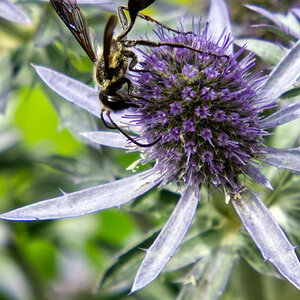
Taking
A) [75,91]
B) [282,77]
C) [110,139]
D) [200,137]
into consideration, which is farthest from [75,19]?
[282,77]

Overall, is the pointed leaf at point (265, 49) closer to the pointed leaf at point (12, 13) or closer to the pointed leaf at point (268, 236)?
the pointed leaf at point (268, 236)

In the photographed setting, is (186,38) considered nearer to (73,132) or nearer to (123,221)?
(73,132)

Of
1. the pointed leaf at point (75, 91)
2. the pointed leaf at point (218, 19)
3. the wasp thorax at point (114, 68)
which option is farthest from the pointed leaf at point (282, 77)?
the pointed leaf at point (75, 91)

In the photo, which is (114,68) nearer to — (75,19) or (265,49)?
(75,19)

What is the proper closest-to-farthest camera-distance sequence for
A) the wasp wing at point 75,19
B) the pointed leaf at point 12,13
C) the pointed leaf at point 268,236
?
the pointed leaf at point 268,236 < the wasp wing at point 75,19 < the pointed leaf at point 12,13

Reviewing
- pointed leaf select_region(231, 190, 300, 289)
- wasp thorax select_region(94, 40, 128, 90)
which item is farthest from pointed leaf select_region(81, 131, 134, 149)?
pointed leaf select_region(231, 190, 300, 289)

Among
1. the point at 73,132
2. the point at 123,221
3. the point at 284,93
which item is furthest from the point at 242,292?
the point at 123,221
